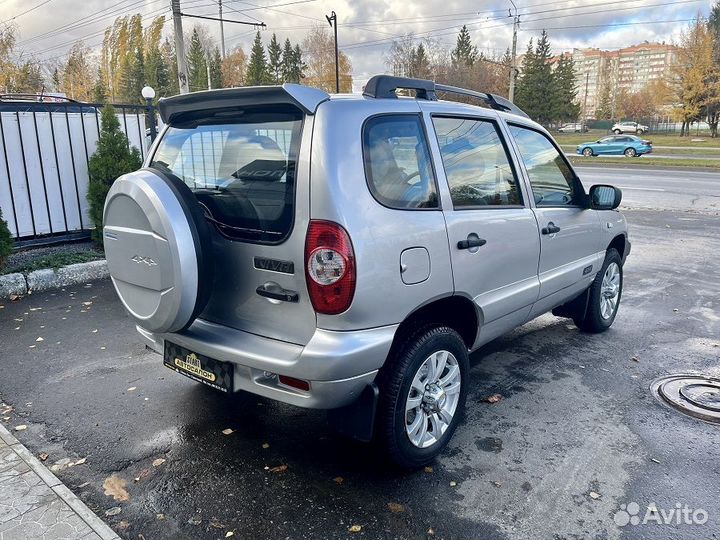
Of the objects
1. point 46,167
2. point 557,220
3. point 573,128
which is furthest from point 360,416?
point 573,128

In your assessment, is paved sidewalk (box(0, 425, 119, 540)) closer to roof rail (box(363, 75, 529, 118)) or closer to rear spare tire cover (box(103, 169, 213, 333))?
rear spare tire cover (box(103, 169, 213, 333))

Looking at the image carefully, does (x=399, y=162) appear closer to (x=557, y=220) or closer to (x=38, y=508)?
(x=557, y=220)

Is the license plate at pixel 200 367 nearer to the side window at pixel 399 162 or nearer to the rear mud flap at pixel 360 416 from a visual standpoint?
the rear mud flap at pixel 360 416

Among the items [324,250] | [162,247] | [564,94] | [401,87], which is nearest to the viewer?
A: [324,250]

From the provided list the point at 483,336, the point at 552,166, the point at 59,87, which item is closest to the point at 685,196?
the point at 552,166

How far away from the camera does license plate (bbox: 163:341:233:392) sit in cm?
279

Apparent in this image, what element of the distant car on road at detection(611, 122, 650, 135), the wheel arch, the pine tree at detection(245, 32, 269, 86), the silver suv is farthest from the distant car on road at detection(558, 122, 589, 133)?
the silver suv

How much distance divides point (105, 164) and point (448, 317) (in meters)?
5.89

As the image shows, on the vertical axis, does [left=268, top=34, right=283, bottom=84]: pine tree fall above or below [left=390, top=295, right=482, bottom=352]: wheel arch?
above

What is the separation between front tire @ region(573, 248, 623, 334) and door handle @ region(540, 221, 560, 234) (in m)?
1.17

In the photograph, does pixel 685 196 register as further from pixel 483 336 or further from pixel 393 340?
pixel 393 340

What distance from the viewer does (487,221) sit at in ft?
10.7

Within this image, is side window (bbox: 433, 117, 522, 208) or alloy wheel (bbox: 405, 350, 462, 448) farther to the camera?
side window (bbox: 433, 117, 522, 208)

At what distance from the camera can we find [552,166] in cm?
423
